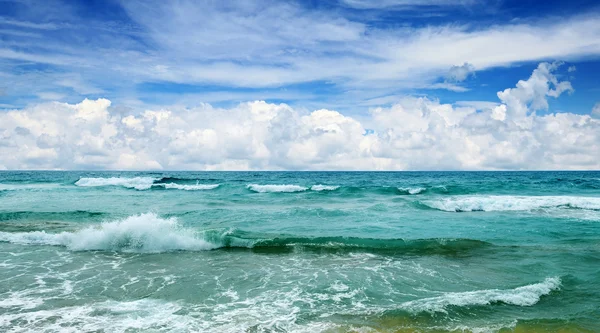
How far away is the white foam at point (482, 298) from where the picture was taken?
820cm

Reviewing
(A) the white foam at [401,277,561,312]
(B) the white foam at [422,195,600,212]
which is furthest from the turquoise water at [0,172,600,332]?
(B) the white foam at [422,195,600,212]

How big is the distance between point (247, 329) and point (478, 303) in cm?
488

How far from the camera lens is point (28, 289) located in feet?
31.2

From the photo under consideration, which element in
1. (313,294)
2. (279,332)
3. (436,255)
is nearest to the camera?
(279,332)

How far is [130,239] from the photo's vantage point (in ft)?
47.5

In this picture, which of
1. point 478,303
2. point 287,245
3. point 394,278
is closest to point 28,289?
point 287,245

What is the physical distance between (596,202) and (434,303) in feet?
81.7

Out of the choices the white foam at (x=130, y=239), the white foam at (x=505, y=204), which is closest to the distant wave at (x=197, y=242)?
the white foam at (x=130, y=239)

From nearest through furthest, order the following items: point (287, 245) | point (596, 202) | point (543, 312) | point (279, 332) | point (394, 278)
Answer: point (279, 332), point (543, 312), point (394, 278), point (287, 245), point (596, 202)

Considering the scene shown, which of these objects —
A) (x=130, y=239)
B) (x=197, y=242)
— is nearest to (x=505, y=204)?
(x=197, y=242)

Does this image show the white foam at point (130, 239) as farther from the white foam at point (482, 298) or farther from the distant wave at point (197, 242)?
the white foam at point (482, 298)

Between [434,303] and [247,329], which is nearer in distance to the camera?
[247,329]

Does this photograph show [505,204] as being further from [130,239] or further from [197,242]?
[130,239]

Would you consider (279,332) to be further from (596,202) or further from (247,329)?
(596,202)
